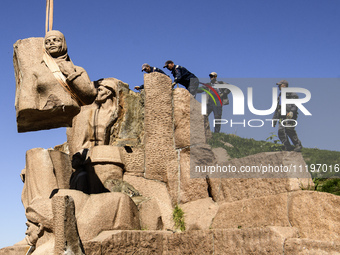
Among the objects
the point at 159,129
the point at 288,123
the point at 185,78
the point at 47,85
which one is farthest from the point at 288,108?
the point at 47,85

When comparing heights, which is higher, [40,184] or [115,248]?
[40,184]

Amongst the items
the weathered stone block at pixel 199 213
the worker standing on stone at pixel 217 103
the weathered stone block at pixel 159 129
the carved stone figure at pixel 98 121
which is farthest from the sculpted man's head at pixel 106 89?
the weathered stone block at pixel 199 213

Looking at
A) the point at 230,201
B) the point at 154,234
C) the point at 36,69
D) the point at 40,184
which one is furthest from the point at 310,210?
the point at 36,69

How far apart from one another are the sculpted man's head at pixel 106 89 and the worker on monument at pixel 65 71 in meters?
1.95

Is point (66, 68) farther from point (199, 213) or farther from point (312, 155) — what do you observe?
point (312, 155)

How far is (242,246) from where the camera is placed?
5754mm

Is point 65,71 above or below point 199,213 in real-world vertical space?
above

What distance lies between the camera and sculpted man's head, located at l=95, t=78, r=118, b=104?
9.11m

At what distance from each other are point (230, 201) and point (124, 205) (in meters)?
1.30

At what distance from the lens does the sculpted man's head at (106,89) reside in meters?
9.11

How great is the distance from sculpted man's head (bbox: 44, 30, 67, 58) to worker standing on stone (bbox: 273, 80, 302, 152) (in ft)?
9.35

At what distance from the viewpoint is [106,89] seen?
360 inches

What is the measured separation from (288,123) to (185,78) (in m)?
2.82

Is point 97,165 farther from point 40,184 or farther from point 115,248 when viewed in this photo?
point 115,248
